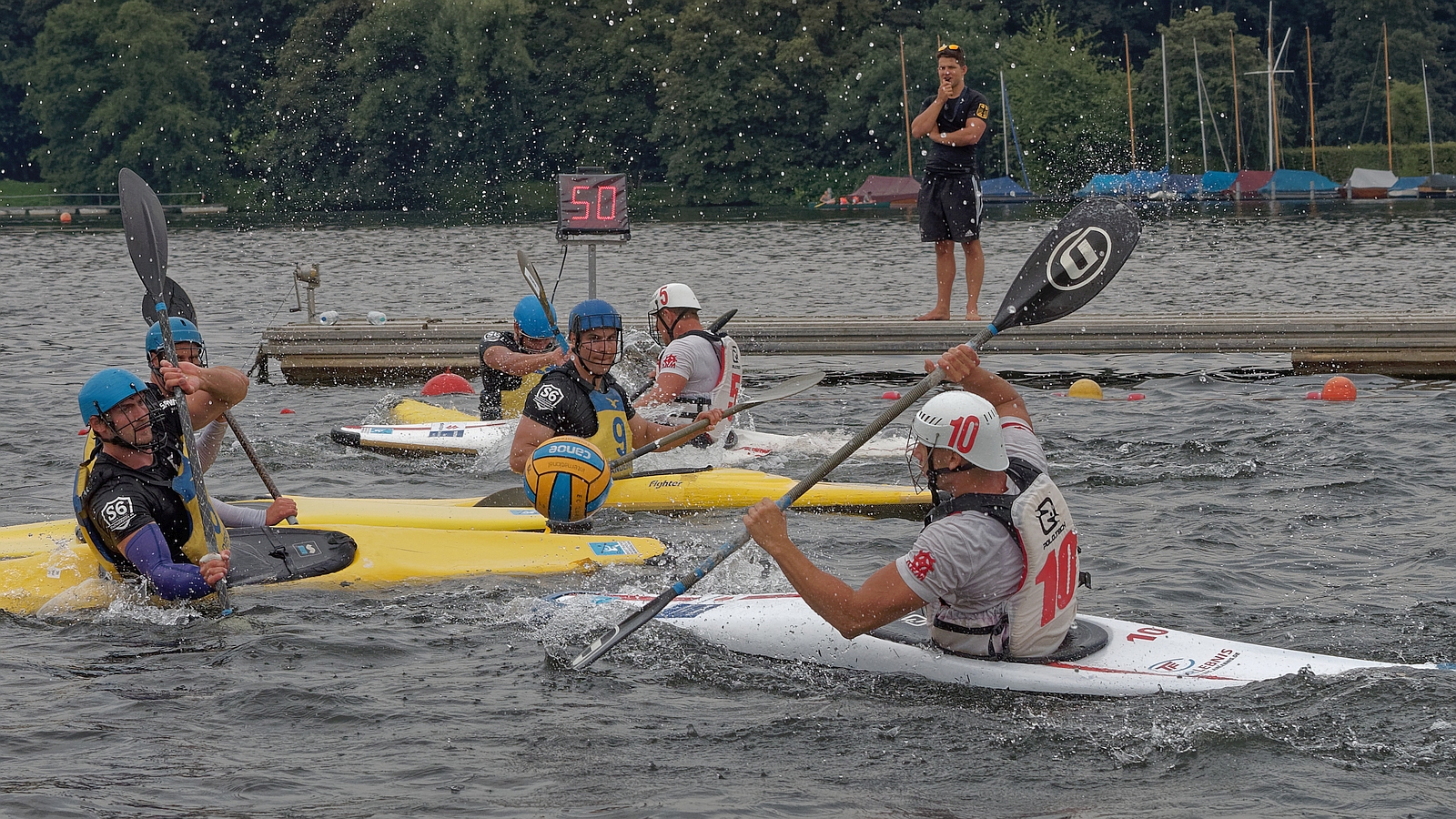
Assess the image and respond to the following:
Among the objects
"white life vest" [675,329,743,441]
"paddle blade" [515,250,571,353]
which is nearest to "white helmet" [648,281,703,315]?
"white life vest" [675,329,743,441]

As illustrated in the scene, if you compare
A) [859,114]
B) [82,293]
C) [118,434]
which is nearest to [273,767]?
[118,434]

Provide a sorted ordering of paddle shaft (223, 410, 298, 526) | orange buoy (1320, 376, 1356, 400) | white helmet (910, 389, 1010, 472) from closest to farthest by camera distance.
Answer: white helmet (910, 389, 1010, 472)
paddle shaft (223, 410, 298, 526)
orange buoy (1320, 376, 1356, 400)

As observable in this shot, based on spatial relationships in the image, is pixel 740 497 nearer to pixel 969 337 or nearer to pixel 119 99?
pixel 969 337

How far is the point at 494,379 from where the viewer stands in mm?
11367

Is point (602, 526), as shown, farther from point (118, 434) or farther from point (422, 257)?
point (422, 257)

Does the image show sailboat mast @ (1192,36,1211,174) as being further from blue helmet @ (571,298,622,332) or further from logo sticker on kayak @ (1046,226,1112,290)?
logo sticker on kayak @ (1046,226,1112,290)

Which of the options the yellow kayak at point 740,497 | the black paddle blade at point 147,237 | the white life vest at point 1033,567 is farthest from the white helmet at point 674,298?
the white life vest at point 1033,567

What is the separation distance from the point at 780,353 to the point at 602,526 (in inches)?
250

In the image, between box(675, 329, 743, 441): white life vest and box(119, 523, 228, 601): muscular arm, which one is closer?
box(119, 523, 228, 601): muscular arm

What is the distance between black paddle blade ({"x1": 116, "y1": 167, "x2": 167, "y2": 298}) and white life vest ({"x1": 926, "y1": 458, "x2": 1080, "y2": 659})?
374 centimetres

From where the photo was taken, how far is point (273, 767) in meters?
5.55

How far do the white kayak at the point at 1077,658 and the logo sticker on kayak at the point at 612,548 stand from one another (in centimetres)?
140

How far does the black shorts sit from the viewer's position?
1259 cm

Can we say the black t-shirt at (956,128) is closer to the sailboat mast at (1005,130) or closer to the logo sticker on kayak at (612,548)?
the logo sticker on kayak at (612,548)
